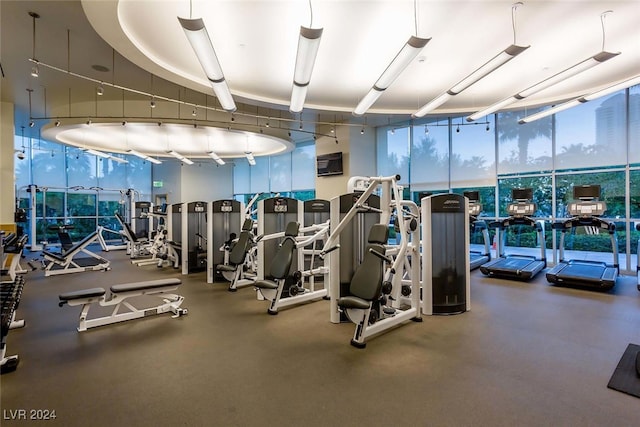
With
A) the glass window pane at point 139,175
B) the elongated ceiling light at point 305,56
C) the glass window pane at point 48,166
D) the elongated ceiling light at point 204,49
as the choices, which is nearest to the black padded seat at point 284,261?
the elongated ceiling light at point 305,56

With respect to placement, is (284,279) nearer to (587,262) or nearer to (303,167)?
(587,262)

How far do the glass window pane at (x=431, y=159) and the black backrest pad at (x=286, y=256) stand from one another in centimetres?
609

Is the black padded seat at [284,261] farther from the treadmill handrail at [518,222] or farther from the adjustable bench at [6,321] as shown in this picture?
the treadmill handrail at [518,222]

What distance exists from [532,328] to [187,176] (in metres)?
13.5

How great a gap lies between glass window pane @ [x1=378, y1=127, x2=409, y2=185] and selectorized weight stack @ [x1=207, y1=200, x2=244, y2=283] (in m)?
5.22

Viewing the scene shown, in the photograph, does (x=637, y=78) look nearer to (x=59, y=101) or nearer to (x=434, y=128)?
(x=434, y=128)

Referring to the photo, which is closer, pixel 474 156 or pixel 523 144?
pixel 523 144

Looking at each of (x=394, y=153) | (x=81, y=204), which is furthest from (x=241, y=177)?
(x=394, y=153)

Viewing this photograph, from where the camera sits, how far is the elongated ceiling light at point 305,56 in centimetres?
338

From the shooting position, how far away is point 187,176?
547 inches

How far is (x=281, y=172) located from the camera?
13.5 metres

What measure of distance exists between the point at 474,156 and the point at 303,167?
21.1 ft

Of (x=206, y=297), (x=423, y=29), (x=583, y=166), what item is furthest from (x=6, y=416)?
(x=583, y=166)

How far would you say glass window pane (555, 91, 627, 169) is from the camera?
659 centimetres
